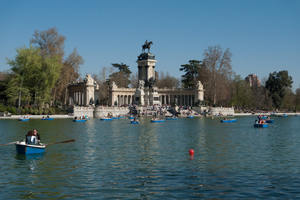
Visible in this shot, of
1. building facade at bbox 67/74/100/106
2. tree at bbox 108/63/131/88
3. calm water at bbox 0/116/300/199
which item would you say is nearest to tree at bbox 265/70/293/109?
tree at bbox 108/63/131/88

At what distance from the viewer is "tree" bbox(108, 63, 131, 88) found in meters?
132

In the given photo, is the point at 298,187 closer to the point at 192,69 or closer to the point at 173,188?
the point at 173,188

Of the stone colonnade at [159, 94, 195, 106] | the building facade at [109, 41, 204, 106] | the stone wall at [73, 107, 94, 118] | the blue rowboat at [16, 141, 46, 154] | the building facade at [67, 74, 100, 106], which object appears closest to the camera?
the blue rowboat at [16, 141, 46, 154]

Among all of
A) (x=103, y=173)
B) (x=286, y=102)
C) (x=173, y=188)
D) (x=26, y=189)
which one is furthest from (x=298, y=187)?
(x=286, y=102)

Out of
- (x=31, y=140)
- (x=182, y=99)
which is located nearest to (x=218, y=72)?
(x=182, y=99)

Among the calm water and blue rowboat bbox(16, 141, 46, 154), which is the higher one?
blue rowboat bbox(16, 141, 46, 154)

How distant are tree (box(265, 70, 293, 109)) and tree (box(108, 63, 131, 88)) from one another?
5474 centimetres

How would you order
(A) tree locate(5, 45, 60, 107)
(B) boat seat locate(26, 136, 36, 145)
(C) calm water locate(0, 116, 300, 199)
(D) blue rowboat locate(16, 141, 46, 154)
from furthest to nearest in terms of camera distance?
(A) tree locate(5, 45, 60, 107) < (B) boat seat locate(26, 136, 36, 145) < (D) blue rowboat locate(16, 141, 46, 154) < (C) calm water locate(0, 116, 300, 199)

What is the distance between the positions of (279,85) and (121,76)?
58.4 metres

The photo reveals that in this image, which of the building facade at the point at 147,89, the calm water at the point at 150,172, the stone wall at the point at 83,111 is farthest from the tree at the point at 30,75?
the calm water at the point at 150,172

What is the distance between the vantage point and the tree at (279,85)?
126 metres

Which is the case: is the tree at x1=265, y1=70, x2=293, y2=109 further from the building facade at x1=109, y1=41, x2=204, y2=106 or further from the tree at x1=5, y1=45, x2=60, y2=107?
the tree at x1=5, y1=45, x2=60, y2=107

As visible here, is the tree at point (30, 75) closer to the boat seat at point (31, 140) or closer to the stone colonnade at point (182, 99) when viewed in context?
the stone colonnade at point (182, 99)

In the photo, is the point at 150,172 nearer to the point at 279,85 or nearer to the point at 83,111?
the point at 83,111
